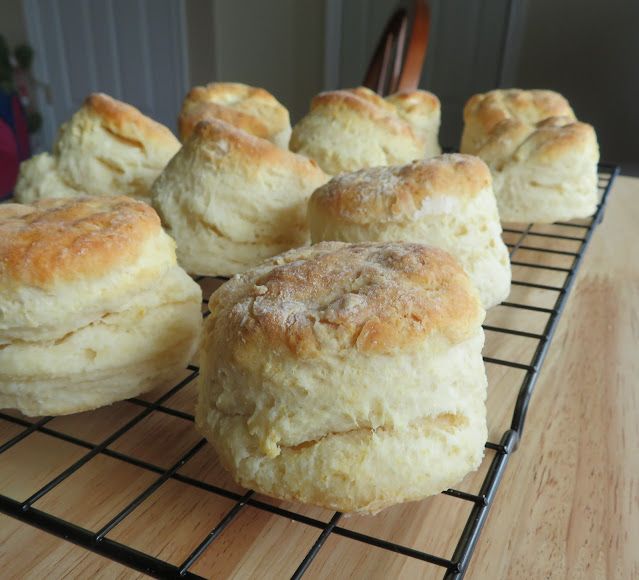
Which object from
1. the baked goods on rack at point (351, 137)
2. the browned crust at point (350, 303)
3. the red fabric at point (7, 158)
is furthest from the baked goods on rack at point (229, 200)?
the red fabric at point (7, 158)

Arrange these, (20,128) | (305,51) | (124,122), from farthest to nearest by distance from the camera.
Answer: (305,51) → (20,128) → (124,122)

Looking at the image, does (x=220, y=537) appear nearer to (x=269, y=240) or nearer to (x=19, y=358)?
(x=19, y=358)

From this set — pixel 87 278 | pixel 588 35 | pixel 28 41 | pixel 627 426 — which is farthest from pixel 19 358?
pixel 28 41

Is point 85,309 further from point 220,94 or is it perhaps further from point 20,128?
point 20,128

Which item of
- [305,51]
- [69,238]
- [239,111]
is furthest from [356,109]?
[305,51]

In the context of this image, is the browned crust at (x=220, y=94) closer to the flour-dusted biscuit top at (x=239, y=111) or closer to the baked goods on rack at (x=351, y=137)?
the flour-dusted biscuit top at (x=239, y=111)

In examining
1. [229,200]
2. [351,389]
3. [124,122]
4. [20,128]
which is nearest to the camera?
[351,389]
